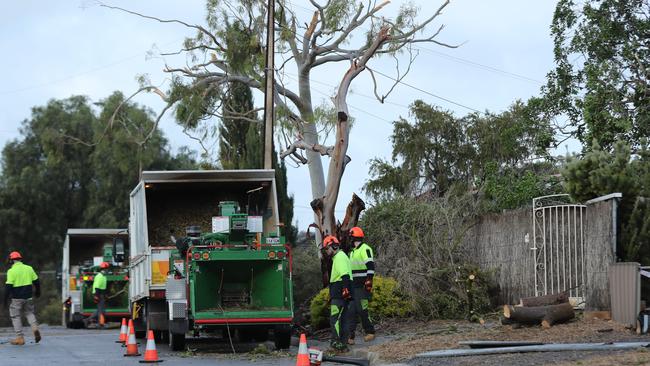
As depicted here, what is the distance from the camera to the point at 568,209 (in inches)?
731

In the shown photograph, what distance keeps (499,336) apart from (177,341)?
5641mm

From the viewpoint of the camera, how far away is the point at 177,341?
58.7 ft

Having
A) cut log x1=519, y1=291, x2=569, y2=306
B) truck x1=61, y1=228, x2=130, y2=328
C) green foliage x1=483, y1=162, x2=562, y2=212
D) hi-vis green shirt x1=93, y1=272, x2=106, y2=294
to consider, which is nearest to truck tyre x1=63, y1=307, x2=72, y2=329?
truck x1=61, y1=228, x2=130, y2=328

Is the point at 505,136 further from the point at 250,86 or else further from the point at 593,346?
the point at 593,346

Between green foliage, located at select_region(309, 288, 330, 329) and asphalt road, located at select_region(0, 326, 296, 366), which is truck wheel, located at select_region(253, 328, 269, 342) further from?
green foliage, located at select_region(309, 288, 330, 329)

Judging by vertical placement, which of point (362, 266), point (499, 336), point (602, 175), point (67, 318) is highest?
point (602, 175)

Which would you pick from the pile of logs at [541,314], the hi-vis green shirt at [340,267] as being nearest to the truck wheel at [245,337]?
the hi-vis green shirt at [340,267]

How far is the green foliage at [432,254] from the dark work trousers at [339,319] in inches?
158

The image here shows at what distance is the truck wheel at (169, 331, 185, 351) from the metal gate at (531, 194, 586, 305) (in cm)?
645

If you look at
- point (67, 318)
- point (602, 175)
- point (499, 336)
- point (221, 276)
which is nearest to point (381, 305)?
point (221, 276)

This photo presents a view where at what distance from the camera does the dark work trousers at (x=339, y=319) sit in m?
16.0

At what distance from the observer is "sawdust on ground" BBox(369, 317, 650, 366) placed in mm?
14300

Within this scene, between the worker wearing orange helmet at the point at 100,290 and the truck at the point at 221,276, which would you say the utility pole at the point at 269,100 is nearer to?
the truck at the point at 221,276

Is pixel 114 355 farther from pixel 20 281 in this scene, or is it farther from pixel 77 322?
pixel 77 322
